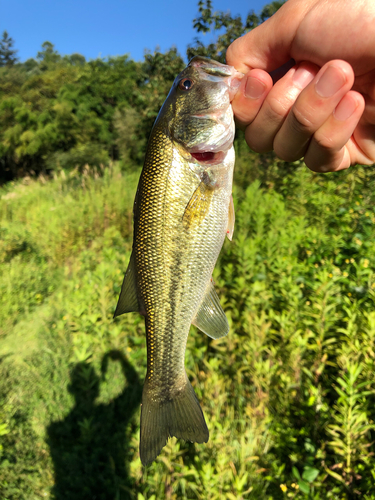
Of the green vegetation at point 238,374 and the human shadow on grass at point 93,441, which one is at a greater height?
the green vegetation at point 238,374

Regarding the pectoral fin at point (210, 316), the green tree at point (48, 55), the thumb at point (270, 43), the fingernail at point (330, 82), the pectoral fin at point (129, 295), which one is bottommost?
the pectoral fin at point (210, 316)

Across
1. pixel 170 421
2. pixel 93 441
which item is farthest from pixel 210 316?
pixel 93 441

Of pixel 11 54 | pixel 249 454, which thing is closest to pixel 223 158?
pixel 249 454

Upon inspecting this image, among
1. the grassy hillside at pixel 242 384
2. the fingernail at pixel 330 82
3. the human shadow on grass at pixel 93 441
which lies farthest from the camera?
the human shadow on grass at pixel 93 441

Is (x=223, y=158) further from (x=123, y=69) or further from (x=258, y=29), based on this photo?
(x=123, y=69)

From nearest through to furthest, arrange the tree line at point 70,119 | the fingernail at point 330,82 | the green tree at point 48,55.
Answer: the fingernail at point 330,82, the tree line at point 70,119, the green tree at point 48,55

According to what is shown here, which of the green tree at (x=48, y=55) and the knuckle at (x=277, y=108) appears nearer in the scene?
the knuckle at (x=277, y=108)

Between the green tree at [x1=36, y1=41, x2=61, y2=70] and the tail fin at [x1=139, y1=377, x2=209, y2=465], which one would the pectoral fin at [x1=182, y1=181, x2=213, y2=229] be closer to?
the tail fin at [x1=139, y1=377, x2=209, y2=465]

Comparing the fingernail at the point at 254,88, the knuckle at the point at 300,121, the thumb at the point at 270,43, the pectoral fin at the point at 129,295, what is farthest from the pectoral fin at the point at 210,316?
the thumb at the point at 270,43

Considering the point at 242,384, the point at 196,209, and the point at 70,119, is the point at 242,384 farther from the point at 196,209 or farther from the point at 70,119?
the point at 70,119

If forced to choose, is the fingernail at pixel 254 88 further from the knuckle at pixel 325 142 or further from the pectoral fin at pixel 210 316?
the pectoral fin at pixel 210 316
